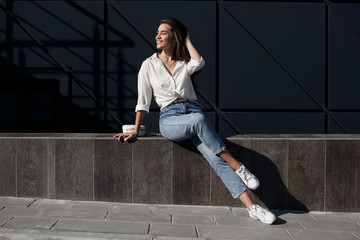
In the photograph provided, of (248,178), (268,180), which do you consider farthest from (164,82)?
(268,180)

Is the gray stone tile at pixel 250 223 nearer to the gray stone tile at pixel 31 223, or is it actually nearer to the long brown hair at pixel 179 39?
the gray stone tile at pixel 31 223

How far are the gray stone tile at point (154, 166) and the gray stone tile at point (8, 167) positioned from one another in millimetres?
1436

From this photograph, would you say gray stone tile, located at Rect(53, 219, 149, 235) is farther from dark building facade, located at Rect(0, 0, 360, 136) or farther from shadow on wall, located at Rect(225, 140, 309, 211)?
dark building facade, located at Rect(0, 0, 360, 136)

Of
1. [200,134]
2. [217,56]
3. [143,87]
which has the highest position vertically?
[217,56]

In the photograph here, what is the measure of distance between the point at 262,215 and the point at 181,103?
1452mm

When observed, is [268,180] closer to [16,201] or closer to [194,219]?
[194,219]

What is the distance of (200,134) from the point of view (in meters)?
4.06

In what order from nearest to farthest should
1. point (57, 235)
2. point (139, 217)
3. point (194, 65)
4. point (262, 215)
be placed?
point (57, 235) < point (262, 215) < point (139, 217) < point (194, 65)

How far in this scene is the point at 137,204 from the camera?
15.0ft

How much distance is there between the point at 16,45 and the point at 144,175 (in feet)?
19.1

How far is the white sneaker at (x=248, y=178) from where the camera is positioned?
12.9 ft

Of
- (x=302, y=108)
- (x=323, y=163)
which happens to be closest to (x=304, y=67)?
(x=302, y=108)

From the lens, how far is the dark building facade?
28.6 ft

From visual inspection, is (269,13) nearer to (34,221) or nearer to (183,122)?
(183,122)
